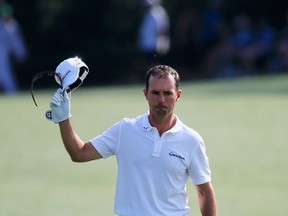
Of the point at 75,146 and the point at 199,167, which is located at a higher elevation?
the point at 75,146

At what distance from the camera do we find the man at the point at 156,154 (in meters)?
7.55

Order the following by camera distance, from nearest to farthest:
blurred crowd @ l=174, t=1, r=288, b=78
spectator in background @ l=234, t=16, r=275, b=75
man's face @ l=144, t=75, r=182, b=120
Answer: man's face @ l=144, t=75, r=182, b=120
spectator in background @ l=234, t=16, r=275, b=75
blurred crowd @ l=174, t=1, r=288, b=78

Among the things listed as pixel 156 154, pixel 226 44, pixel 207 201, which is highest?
pixel 156 154

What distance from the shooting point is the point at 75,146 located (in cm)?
773

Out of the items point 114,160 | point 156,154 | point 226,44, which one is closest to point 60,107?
point 156,154

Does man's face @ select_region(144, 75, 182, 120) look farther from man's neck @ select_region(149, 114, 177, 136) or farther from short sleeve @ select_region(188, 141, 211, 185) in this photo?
short sleeve @ select_region(188, 141, 211, 185)

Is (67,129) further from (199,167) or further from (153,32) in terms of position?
(153,32)

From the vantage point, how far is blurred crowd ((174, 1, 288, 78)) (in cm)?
2908

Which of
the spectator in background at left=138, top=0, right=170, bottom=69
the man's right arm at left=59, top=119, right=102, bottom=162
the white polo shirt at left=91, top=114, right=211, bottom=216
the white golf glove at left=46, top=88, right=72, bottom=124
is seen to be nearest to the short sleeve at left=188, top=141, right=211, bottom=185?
the white polo shirt at left=91, top=114, right=211, bottom=216

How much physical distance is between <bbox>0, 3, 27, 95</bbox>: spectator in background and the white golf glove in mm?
22471

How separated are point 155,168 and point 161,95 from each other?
19.8 inches

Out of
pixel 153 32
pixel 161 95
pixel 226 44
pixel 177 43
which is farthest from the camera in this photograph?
pixel 177 43

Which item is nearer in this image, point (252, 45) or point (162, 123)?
point (162, 123)

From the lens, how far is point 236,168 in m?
15.3
